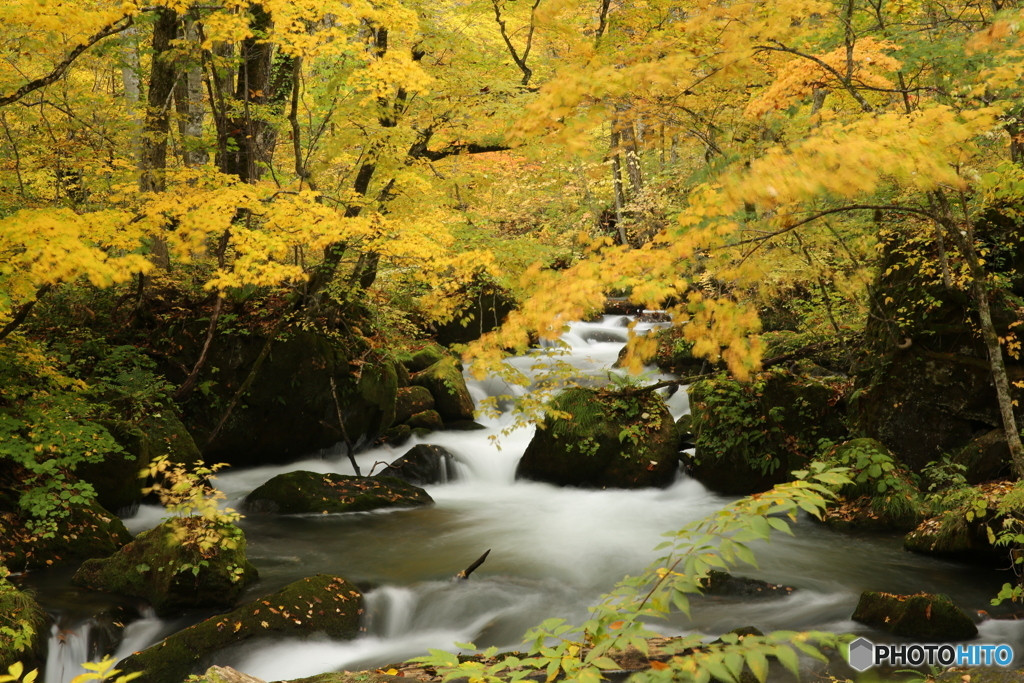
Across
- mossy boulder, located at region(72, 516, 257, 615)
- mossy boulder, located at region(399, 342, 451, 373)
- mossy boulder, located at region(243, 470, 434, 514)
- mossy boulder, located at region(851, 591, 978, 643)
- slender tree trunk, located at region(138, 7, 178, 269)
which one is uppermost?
slender tree trunk, located at region(138, 7, 178, 269)

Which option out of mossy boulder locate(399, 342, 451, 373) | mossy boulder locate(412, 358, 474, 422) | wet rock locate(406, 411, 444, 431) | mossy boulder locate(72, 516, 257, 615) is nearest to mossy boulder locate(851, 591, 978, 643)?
mossy boulder locate(72, 516, 257, 615)

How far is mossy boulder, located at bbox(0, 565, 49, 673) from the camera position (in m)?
4.92

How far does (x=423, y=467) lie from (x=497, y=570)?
3.73 meters

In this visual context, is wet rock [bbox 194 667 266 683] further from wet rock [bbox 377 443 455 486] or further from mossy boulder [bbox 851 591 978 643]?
wet rock [bbox 377 443 455 486]

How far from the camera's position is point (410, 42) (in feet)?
37.0

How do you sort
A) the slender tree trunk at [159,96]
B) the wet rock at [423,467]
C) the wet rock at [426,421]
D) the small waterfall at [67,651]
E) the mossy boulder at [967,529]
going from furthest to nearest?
1. the wet rock at [426,421]
2. the wet rock at [423,467]
3. the slender tree trunk at [159,96]
4. the mossy boulder at [967,529]
5. the small waterfall at [67,651]

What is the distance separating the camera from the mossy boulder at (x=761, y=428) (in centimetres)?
1002

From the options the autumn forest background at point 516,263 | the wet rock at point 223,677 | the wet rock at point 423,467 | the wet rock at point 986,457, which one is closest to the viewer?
the wet rock at point 223,677

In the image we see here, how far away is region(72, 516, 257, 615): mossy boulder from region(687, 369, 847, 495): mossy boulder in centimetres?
680

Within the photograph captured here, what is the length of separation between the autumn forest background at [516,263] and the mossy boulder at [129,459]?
4 centimetres

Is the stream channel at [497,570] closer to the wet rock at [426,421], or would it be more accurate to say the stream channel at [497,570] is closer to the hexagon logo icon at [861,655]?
the hexagon logo icon at [861,655]

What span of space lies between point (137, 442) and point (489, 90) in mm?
6847

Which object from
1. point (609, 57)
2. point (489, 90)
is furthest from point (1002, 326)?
point (489, 90)

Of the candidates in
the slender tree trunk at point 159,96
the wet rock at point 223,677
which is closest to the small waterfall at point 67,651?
the wet rock at point 223,677
